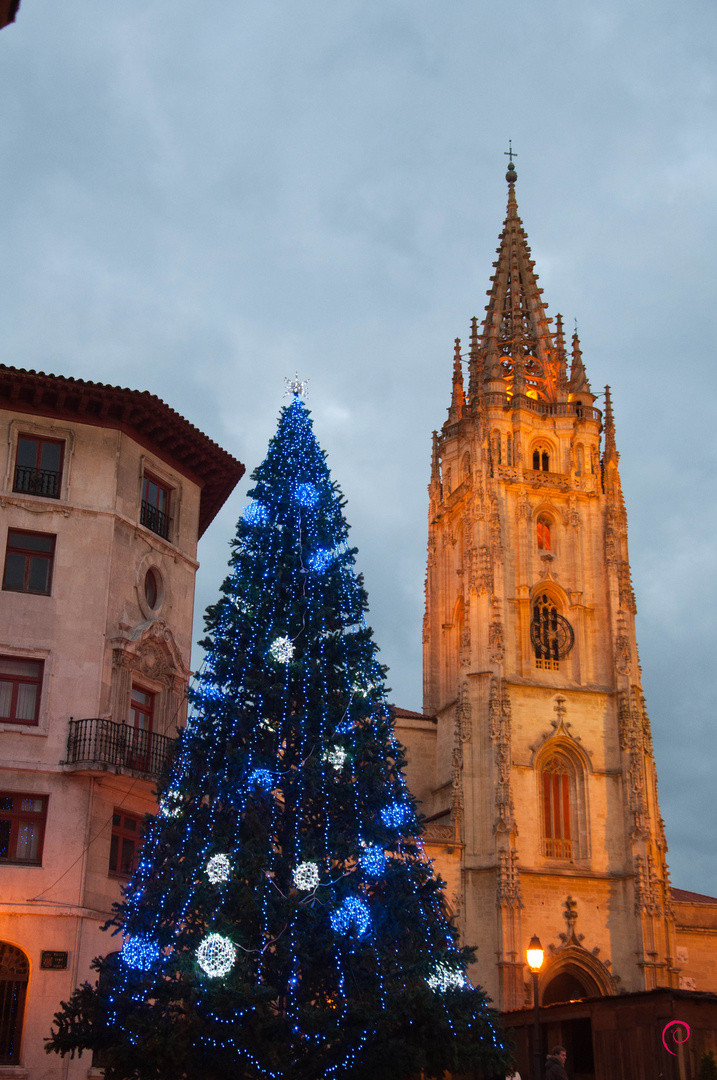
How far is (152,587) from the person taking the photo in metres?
29.3

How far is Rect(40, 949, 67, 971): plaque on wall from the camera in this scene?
23594mm

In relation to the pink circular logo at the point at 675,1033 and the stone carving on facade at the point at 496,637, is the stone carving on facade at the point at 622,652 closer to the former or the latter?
the stone carving on facade at the point at 496,637

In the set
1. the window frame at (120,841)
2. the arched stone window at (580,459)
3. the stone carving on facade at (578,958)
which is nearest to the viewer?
the window frame at (120,841)

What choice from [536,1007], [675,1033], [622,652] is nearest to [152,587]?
[536,1007]

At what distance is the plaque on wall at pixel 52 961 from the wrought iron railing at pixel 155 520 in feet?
33.4

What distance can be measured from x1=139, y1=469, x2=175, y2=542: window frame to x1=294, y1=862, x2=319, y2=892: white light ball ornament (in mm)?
12211

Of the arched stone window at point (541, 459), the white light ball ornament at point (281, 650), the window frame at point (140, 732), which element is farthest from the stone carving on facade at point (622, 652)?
the white light ball ornament at point (281, 650)

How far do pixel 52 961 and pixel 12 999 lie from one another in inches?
39.3

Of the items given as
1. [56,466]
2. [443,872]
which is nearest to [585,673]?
[443,872]

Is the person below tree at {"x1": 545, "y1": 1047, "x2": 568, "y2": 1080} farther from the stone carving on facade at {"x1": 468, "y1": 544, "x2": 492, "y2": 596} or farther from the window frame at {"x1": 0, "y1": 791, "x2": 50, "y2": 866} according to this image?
the stone carving on facade at {"x1": 468, "y1": 544, "x2": 492, "y2": 596}

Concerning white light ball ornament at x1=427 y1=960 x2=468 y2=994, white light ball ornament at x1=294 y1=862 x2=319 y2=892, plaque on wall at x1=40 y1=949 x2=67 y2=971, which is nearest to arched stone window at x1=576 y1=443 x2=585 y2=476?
plaque on wall at x1=40 y1=949 x2=67 y2=971

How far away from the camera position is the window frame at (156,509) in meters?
29.5

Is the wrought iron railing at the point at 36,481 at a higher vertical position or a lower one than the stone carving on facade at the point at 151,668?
higher

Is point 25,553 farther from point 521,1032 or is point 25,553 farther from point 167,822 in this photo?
point 521,1032
